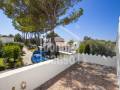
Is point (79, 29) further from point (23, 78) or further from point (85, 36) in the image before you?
point (23, 78)

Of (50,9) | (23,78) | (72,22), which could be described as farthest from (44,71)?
(72,22)

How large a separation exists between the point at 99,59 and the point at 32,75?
8593mm

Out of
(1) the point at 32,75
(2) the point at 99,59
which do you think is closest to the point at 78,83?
(1) the point at 32,75

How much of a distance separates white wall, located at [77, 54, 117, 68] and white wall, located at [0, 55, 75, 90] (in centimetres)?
398

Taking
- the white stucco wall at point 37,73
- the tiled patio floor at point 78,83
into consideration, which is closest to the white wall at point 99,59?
the white stucco wall at point 37,73

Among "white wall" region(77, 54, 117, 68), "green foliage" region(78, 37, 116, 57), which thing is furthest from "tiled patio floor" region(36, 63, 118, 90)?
"green foliage" region(78, 37, 116, 57)

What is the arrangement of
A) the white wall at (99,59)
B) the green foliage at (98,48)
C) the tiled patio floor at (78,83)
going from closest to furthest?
the tiled patio floor at (78,83)
the white wall at (99,59)
the green foliage at (98,48)

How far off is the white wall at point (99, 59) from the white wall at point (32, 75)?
3980 mm

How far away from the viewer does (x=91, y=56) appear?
14.3 m

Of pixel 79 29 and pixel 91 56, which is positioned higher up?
pixel 79 29

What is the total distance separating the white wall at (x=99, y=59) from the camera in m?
12.9

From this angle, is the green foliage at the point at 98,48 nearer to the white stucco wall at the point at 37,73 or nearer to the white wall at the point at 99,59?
the white wall at the point at 99,59

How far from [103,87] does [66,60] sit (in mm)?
4374

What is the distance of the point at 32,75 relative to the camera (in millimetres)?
6949
